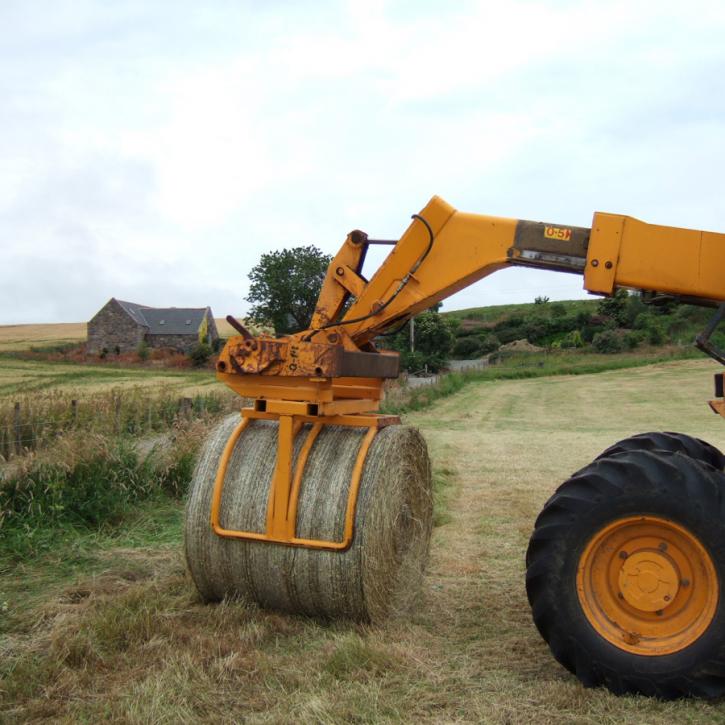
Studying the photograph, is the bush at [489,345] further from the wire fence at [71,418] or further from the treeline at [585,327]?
the wire fence at [71,418]

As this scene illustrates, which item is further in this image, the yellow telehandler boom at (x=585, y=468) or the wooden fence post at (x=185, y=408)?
the wooden fence post at (x=185, y=408)

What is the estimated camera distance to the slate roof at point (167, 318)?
201 ft

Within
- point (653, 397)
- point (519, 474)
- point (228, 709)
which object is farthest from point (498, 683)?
point (653, 397)

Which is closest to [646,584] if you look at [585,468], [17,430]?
[585,468]

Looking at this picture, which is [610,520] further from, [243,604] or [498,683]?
[243,604]

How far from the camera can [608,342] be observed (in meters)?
53.6

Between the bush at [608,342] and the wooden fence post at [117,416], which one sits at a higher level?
the bush at [608,342]

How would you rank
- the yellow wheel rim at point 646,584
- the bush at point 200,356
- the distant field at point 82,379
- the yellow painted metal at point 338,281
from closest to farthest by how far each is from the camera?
the yellow wheel rim at point 646,584 < the yellow painted metal at point 338,281 < the distant field at point 82,379 < the bush at point 200,356

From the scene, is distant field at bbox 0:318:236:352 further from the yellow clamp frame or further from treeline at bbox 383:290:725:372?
the yellow clamp frame

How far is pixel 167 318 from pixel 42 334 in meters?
16.2

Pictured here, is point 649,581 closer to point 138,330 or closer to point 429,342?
point 429,342

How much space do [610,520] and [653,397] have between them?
2820 centimetres

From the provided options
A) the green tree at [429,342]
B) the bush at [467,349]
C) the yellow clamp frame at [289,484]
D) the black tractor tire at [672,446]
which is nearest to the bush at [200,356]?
the green tree at [429,342]

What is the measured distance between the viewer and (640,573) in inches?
163
